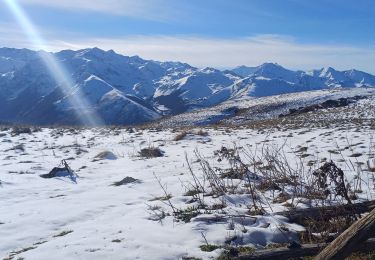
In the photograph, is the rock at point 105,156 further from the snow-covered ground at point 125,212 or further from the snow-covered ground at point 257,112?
the snow-covered ground at point 257,112

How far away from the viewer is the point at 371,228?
4641 millimetres

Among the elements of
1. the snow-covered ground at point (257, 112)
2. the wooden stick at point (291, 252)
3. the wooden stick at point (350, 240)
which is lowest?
the snow-covered ground at point (257, 112)

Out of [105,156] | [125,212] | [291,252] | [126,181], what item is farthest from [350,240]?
[105,156]

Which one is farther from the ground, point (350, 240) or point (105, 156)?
→ point (350, 240)

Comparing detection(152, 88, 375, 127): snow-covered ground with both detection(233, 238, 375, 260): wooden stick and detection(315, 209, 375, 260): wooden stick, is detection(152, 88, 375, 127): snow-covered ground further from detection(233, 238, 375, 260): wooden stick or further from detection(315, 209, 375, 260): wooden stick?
detection(315, 209, 375, 260): wooden stick

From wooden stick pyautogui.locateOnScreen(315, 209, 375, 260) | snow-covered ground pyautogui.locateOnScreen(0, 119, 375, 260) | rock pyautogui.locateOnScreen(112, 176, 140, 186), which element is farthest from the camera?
rock pyautogui.locateOnScreen(112, 176, 140, 186)

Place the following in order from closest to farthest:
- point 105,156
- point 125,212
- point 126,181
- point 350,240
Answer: point 350,240 < point 125,212 < point 126,181 < point 105,156

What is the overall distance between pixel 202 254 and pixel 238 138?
638 inches

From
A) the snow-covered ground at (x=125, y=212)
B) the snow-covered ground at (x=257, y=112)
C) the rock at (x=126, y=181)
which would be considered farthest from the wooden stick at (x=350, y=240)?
the snow-covered ground at (x=257, y=112)

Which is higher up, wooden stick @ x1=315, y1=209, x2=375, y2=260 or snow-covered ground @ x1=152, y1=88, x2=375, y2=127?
wooden stick @ x1=315, y1=209, x2=375, y2=260

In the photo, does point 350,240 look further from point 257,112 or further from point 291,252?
point 257,112

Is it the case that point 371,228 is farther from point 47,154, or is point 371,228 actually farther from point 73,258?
point 47,154

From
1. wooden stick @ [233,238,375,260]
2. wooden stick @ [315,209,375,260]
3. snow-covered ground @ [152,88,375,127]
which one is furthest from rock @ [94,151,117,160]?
snow-covered ground @ [152,88,375,127]

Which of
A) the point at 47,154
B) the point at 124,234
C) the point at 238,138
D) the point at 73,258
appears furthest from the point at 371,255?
the point at 238,138
